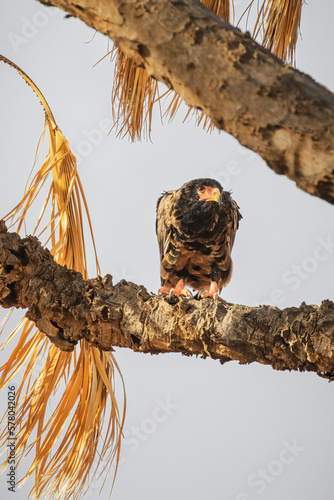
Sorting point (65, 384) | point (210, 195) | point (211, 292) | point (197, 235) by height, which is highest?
point (210, 195)

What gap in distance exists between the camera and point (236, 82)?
1.24 m

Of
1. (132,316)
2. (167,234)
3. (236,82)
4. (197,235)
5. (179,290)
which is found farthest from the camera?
(167,234)

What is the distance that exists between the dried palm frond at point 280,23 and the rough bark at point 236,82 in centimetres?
157

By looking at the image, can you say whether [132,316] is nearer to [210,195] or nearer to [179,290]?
[179,290]

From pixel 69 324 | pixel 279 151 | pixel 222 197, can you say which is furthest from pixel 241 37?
pixel 222 197

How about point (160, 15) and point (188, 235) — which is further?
point (188, 235)

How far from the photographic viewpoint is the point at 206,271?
4348 mm

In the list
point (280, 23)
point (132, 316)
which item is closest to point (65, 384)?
point (132, 316)

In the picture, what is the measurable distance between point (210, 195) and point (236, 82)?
2656 mm

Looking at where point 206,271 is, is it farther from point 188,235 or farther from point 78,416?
point 78,416

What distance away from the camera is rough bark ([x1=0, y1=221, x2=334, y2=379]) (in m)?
2.08

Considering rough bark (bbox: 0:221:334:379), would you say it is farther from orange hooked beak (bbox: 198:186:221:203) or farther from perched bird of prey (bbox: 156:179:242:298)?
orange hooked beak (bbox: 198:186:221:203)

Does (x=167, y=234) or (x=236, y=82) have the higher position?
(x=167, y=234)

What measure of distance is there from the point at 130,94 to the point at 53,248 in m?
0.95
